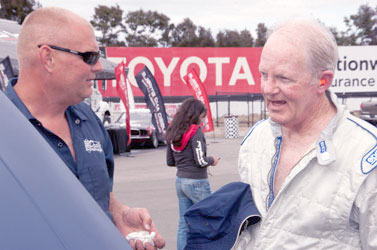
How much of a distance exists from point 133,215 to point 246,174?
629 millimetres

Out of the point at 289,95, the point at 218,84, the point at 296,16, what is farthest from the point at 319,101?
the point at 218,84

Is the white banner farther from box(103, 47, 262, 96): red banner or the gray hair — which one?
the gray hair

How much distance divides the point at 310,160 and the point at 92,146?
1.07 metres

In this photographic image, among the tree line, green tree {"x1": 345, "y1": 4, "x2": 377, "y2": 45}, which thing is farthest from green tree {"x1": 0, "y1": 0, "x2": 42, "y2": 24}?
green tree {"x1": 345, "y1": 4, "x2": 377, "y2": 45}

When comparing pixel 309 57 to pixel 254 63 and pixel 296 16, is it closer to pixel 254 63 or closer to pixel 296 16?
pixel 296 16

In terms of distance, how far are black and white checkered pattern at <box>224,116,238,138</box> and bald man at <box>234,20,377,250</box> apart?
66.1ft

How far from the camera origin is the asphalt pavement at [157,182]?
704 centimetres

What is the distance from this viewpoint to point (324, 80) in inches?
74.5

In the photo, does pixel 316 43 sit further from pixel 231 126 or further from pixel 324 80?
pixel 231 126

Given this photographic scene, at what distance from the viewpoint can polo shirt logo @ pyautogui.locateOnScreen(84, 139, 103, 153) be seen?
233cm

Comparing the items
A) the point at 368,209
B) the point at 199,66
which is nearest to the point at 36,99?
the point at 368,209

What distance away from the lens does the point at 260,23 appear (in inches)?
2662

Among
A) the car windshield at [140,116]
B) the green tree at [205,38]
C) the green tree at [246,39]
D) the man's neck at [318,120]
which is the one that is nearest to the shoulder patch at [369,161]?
the man's neck at [318,120]

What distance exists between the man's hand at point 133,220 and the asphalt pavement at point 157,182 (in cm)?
323
